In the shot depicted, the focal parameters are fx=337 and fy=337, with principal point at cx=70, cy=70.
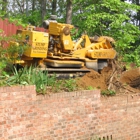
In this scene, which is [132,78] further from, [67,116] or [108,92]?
[67,116]

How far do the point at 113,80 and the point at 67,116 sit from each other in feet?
8.58

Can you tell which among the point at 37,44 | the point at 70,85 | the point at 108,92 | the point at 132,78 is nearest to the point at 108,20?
the point at 132,78

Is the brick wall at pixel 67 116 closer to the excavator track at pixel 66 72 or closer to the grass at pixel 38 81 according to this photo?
the grass at pixel 38 81

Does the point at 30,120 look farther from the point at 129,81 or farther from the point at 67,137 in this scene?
the point at 129,81

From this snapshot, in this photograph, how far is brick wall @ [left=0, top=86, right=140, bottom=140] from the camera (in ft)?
21.8

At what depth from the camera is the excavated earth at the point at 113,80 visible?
9.14 m

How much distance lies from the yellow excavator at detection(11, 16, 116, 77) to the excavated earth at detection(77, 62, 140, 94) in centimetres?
27

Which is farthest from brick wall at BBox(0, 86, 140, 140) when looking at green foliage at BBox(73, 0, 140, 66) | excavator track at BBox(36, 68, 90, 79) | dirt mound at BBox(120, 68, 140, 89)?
green foliage at BBox(73, 0, 140, 66)

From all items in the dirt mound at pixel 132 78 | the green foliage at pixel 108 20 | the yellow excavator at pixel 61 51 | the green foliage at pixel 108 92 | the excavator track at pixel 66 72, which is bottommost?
the green foliage at pixel 108 92

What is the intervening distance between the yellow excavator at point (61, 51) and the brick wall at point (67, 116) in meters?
1.46

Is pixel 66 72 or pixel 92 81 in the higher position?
pixel 66 72

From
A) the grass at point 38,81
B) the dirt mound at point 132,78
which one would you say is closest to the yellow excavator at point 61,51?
the grass at point 38,81

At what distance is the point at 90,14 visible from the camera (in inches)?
659

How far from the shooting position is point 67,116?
7.62 m
